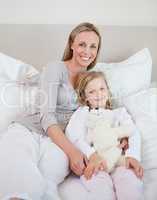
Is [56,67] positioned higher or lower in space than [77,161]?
higher

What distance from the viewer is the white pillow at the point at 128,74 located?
1673mm

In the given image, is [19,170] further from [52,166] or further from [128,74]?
[128,74]

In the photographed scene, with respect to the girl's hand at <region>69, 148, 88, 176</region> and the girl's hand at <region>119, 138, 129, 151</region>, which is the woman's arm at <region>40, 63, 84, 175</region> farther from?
the girl's hand at <region>119, 138, 129, 151</region>

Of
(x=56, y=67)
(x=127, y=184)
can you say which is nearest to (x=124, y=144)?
(x=127, y=184)

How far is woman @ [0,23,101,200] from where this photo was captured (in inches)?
41.6

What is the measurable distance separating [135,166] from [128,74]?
2.01 feet

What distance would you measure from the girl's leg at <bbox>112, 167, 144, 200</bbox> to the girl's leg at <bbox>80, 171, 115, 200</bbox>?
0.02 metres

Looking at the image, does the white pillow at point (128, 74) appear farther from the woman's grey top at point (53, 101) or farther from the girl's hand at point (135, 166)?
the girl's hand at point (135, 166)

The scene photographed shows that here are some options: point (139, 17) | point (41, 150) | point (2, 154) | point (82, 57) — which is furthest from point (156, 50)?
point (2, 154)

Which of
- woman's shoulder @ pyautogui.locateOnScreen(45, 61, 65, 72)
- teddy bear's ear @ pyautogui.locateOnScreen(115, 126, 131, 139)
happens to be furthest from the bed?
woman's shoulder @ pyautogui.locateOnScreen(45, 61, 65, 72)

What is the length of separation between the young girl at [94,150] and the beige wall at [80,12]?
0.57m

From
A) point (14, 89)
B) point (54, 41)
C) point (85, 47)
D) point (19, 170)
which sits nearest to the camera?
point (19, 170)

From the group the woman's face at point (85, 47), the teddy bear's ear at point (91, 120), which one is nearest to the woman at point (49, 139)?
the woman's face at point (85, 47)

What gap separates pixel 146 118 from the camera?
1465 mm
